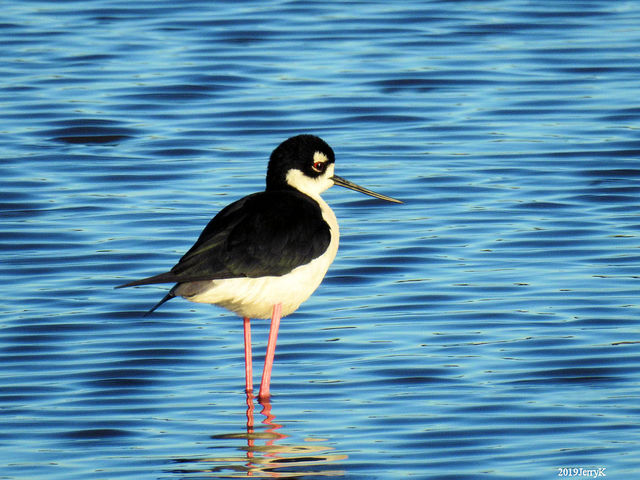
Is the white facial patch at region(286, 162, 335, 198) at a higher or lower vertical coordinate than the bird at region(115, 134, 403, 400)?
higher

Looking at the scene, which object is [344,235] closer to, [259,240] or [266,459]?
[259,240]

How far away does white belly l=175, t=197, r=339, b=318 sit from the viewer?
299 inches

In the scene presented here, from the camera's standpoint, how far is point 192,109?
14.4 meters

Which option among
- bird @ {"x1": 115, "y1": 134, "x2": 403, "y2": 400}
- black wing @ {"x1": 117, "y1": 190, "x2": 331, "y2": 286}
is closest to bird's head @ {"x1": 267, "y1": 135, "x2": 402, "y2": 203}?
bird @ {"x1": 115, "y1": 134, "x2": 403, "y2": 400}

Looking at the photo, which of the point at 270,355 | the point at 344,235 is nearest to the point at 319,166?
the point at 270,355

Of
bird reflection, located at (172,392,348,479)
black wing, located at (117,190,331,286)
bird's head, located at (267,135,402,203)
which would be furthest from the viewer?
bird's head, located at (267,135,402,203)

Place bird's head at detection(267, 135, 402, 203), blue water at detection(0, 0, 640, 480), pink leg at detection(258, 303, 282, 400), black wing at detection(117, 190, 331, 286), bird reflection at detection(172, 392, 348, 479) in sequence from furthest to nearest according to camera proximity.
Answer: bird's head at detection(267, 135, 402, 203) → pink leg at detection(258, 303, 282, 400) → black wing at detection(117, 190, 331, 286) → blue water at detection(0, 0, 640, 480) → bird reflection at detection(172, 392, 348, 479)

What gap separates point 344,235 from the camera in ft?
35.9

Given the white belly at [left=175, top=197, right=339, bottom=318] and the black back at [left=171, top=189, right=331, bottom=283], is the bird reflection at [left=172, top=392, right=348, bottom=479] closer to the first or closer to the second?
the white belly at [left=175, top=197, right=339, bottom=318]

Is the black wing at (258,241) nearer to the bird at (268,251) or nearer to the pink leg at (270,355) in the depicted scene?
the bird at (268,251)

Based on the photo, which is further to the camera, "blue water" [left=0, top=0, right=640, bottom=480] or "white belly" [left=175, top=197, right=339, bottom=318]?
"white belly" [left=175, top=197, right=339, bottom=318]

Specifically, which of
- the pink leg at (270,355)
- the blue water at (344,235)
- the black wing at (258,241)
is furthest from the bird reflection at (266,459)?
the black wing at (258,241)

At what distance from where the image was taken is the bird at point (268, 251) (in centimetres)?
758

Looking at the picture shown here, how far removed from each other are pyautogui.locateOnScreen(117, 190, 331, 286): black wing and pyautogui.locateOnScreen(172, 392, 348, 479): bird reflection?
31.5 inches
